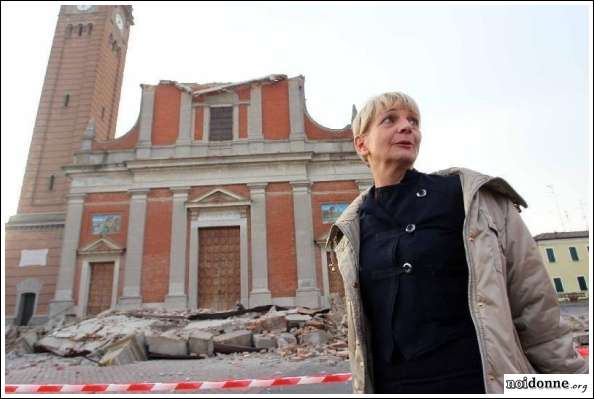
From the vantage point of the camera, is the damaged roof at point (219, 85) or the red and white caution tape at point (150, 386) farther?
the damaged roof at point (219, 85)

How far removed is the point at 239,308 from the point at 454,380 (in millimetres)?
12097

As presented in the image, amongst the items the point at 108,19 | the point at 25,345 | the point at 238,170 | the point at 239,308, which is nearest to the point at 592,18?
the point at 239,308

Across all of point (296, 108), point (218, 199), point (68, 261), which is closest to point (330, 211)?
point (218, 199)

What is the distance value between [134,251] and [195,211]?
276 cm

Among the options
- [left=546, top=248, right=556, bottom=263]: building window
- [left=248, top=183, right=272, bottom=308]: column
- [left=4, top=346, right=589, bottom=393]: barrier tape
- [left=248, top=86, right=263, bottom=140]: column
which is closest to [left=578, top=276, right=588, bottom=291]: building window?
[left=546, top=248, right=556, bottom=263]: building window

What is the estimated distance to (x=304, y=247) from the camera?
49.4ft

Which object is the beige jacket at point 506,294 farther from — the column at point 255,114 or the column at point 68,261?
the column at point 68,261

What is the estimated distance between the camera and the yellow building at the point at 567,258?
2831 cm

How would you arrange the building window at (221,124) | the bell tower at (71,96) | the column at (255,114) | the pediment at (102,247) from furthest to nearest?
1. the bell tower at (71,96)
2. the building window at (221,124)
3. the column at (255,114)
4. the pediment at (102,247)

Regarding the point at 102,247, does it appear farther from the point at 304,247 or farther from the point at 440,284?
the point at 440,284

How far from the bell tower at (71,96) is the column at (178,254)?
762 cm

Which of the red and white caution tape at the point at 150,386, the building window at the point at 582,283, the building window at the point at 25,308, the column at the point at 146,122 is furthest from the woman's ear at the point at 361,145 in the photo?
the building window at the point at 582,283

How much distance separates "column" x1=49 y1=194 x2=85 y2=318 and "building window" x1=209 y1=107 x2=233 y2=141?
604cm

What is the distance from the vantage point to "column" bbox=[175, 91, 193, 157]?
55.2ft
